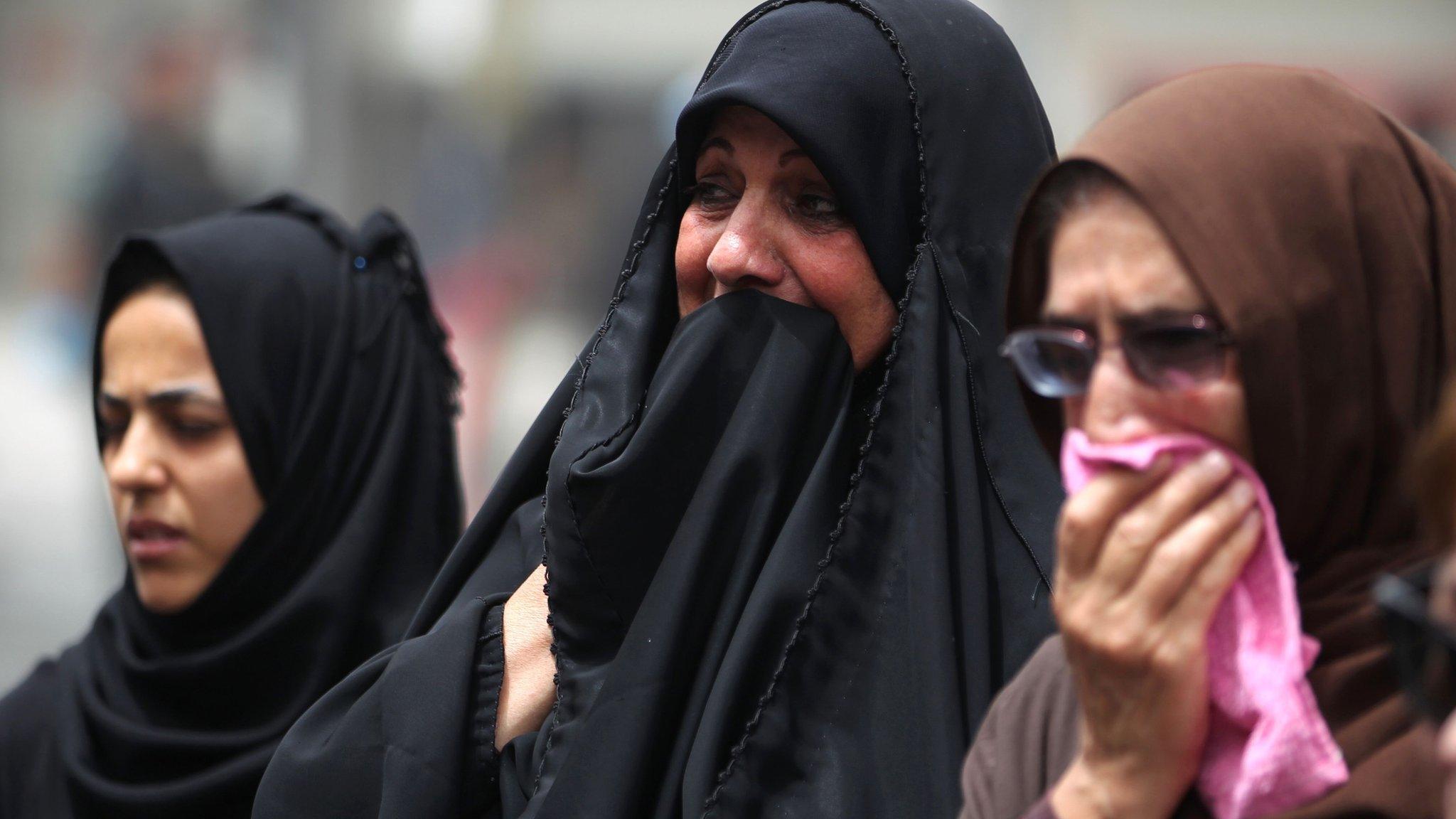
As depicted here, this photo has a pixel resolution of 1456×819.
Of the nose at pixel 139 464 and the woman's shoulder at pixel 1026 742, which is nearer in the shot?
the woman's shoulder at pixel 1026 742

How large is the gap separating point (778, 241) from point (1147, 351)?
94cm

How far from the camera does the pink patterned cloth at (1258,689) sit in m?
1.53

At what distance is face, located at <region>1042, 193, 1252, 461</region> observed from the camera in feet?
5.27

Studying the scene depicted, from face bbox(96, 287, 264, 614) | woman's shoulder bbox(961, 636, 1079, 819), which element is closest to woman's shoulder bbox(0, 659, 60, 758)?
face bbox(96, 287, 264, 614)

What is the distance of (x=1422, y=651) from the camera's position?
1.32 m

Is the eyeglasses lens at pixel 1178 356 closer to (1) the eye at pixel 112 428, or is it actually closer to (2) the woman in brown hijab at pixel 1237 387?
(2) the woman in brown hijab at pixel 1237 387

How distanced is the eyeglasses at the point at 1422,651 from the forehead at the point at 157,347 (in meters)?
2.58

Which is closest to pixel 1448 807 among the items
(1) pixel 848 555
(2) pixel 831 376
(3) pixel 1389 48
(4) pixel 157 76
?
(1) pixel 848 555

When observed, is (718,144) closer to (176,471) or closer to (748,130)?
(748,130)

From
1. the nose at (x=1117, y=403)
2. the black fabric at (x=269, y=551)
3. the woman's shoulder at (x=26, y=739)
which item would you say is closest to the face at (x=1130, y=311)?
the nose at (x=1117, y=403)

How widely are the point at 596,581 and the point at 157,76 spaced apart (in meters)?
7.82

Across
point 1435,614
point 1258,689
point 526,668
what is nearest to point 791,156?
point 526,668

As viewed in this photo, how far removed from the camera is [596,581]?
2.34 metres

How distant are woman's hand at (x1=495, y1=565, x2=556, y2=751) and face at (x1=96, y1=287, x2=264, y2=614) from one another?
40.9 inches
